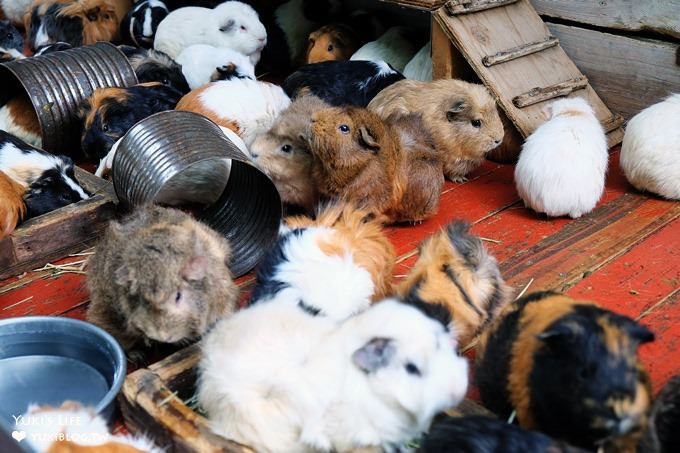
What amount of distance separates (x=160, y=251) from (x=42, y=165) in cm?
150

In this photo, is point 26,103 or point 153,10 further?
point 153,10

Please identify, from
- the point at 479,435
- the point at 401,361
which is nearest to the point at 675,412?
the point at 479,435

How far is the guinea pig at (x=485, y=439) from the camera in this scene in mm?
1572

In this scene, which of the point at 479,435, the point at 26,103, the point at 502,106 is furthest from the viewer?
the point at 26,103

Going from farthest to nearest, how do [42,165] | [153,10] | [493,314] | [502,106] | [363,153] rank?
[153,10], [502,106], [42,165], [363,153], [493,314]

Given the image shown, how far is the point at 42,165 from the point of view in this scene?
11.3ft

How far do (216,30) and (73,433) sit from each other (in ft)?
13.6

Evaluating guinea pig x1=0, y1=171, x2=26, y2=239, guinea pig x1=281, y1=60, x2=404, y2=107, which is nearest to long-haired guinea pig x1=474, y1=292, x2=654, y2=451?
guinea pig x1=0, y1=171, x2=26, y2=239

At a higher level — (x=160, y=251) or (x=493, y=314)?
(x=160, y=251)

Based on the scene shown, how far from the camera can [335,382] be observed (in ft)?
5.98

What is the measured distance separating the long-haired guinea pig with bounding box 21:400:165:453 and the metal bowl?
350mm

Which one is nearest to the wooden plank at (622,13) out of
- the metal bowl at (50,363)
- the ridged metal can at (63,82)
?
the ridged metal can at (63,82)

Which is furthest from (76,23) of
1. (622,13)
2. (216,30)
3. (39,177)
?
(622,13)

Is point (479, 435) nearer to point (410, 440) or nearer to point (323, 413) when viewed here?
point (410, 440)
